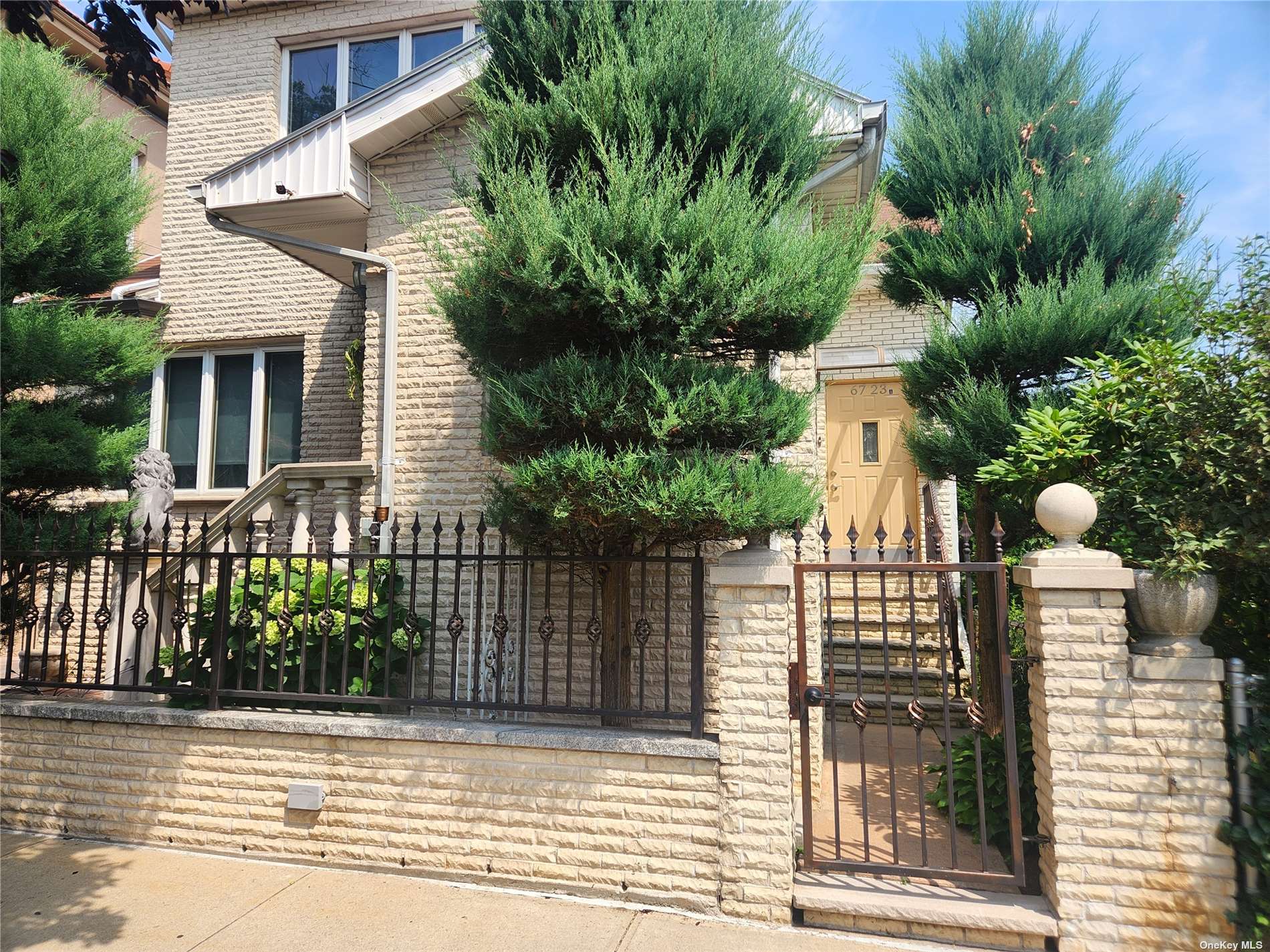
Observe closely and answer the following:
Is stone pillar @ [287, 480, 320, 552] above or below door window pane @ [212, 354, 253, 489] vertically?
below

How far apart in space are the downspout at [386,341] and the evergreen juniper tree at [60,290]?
873mm

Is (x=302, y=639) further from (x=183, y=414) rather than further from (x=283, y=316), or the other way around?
(x=183, y=414)

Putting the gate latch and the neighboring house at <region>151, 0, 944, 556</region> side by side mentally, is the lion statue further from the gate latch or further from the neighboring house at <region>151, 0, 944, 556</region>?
the gate latch

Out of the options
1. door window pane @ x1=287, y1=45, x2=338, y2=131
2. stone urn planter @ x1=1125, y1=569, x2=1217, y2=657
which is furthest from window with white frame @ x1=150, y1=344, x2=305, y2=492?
stone urn planter @ x1=1125, y1=569, x2=1217, y2=657

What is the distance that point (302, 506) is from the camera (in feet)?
20.1

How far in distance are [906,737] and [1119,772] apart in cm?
311

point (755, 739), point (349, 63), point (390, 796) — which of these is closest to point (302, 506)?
point (390, 796)

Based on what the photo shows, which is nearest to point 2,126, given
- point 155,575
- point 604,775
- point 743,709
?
point 155,575

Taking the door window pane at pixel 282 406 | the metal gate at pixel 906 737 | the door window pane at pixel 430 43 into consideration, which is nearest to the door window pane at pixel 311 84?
the door window pane at pixel 430 43

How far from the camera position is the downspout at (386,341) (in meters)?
5.79

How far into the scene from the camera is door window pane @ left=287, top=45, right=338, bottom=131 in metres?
9.08

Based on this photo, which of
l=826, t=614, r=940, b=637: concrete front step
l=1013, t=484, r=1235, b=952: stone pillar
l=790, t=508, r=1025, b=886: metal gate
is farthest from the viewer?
l=826, t=614, r=940, b=637: concrete front step

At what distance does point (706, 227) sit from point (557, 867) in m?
3.32

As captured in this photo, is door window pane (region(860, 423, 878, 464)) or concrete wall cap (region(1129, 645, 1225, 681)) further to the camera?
door window pane (region(860, 423, 878, 464))
